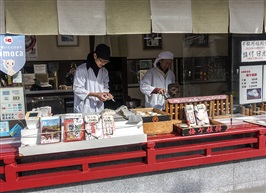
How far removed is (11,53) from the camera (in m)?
3.33

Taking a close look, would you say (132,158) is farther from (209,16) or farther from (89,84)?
(209,16)

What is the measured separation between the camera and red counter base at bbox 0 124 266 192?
3.17 metres

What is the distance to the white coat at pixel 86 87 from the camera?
13.8ft

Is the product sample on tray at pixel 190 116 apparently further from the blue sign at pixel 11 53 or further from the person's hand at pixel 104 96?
the blue sign at pixel 11 53

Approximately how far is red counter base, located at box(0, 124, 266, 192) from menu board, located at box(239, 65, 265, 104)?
550 millimetres

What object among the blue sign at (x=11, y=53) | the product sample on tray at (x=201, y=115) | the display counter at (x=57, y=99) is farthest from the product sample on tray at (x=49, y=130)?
the display counter at (x=57, y=99)

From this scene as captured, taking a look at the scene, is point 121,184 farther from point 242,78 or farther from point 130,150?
point 242,78

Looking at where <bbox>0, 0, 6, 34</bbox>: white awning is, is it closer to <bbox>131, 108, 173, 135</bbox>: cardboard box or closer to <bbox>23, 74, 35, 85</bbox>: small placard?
<bbox>131, 108, 173, 135</bbox>: cardboard box

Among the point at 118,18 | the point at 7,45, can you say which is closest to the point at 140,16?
the point at 118,18

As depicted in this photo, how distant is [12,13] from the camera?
309 cm

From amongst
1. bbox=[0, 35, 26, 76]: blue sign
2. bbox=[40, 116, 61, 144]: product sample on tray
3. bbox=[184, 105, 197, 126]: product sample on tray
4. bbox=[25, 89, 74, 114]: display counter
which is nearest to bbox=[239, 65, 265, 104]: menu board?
bbox=[184, 105, 197, 126]: product sample on tray

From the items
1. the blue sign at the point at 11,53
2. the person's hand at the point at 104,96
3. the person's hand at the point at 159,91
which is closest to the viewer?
the blue sign at the point at 11,53

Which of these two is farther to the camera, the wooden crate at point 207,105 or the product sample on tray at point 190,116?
the wooden crate at point 207,105

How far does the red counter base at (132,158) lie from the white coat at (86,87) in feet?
3.36
